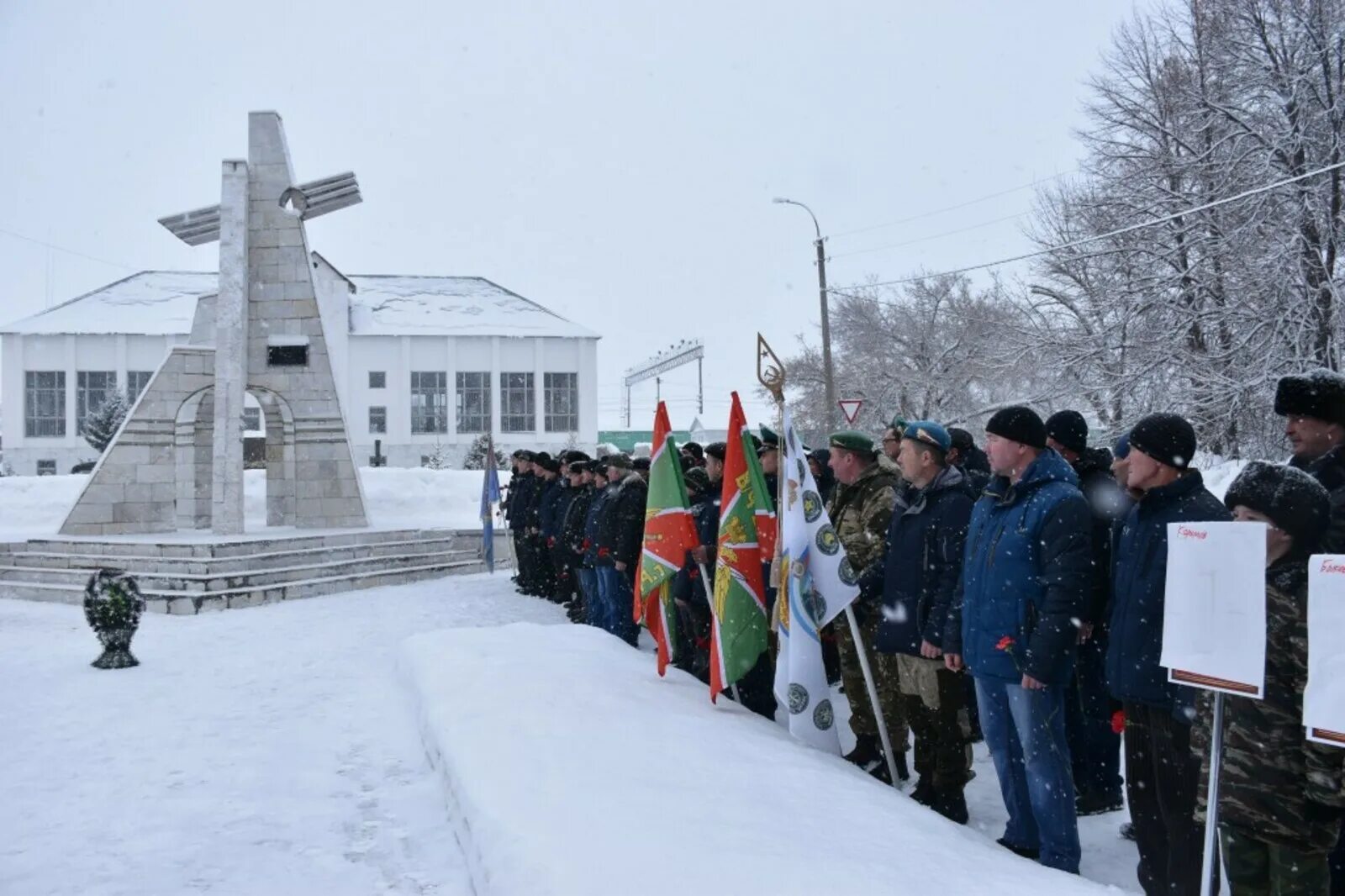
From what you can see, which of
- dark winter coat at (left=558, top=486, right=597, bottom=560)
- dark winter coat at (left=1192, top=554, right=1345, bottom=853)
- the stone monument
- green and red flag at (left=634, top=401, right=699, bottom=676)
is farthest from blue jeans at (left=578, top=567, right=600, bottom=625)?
the stone monument

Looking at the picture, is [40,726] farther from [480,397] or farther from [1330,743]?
Result: [480,397]

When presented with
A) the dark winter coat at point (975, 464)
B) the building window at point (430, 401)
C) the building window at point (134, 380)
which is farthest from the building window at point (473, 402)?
the dark winter coat at point (975, 464)

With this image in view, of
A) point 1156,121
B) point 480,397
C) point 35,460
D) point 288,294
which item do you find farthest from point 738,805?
point 35,460

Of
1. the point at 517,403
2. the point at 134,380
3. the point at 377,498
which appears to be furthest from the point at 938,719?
the point at 134,380

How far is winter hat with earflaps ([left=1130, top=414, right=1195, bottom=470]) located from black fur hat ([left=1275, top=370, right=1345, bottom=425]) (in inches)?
17.3

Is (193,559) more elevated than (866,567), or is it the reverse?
(866,567)

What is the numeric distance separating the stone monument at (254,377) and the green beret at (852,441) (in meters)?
15.6

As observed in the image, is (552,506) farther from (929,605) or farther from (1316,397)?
(1316,397)

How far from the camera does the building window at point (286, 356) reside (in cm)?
2053

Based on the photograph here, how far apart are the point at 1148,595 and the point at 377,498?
85.6ft

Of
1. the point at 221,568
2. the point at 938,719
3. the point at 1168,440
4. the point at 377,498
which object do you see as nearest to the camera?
the point at 1168,440

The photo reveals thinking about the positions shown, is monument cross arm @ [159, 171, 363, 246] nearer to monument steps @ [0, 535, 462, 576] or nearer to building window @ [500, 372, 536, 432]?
monument steps @ [0, 535, 462, 576]

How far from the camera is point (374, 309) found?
189 ft

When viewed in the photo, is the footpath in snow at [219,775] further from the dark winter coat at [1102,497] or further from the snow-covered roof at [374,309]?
the snow-covered roof at [374,309]
